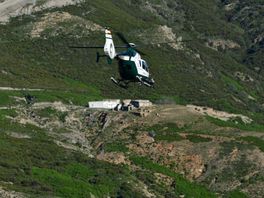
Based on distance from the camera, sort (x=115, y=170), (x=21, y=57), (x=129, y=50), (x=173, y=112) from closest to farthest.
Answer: (x=129, y=50) → (x=115, y=170) → (x=173, y=112) → (x=21, y=57)

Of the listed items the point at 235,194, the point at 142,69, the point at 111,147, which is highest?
the point at 142,69

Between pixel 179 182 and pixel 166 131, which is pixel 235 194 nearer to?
pixel 179 182

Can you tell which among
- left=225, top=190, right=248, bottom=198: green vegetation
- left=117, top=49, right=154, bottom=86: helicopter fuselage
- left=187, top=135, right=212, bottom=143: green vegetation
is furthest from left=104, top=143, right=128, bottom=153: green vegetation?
left=117, top=49, right=154, bottom=86: helicopter fuselage

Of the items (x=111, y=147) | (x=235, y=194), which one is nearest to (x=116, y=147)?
(x=111, y=147)

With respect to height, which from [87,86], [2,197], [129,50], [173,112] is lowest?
[87,86]

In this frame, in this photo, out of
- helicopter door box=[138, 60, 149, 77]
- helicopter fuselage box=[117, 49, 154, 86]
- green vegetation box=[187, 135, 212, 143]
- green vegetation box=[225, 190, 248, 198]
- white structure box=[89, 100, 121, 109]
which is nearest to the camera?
helicopter fuselage box=[117, 49, 154, 86]

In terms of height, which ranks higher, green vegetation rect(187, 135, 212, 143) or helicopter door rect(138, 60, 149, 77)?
helicopter door rect(138, 60, 149, 77)

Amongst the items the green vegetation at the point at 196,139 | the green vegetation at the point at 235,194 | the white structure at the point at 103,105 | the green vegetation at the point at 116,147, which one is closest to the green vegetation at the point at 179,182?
the green vegetation at the point at 235,194

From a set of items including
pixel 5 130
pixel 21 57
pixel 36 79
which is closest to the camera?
pixel 5 130

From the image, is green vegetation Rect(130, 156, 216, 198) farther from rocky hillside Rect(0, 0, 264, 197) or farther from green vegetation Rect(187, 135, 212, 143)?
green vegetation Rect(187, 135, 212, 143)

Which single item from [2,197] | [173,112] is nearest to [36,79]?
[173,112]

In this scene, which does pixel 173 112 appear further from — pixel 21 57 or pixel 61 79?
pixel 21 57
